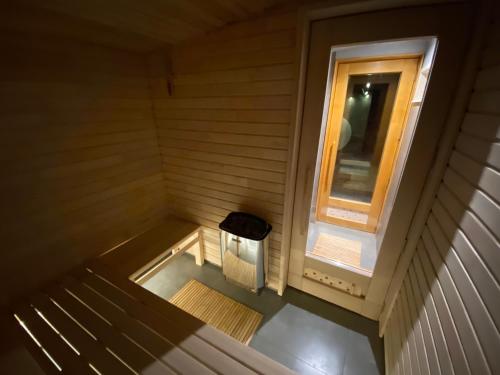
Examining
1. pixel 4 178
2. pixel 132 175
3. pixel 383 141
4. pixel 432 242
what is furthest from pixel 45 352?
pixel 383 141

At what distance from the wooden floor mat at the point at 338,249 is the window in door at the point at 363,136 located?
0.26m

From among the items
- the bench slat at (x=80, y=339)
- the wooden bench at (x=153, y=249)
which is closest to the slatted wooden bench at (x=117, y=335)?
the bench slat at (x=80, y=339)

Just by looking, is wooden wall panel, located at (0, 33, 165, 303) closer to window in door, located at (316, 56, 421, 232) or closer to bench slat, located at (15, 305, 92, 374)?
bench slat, located at (15, 305, 92, 374)

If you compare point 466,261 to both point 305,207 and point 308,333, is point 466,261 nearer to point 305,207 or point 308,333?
point 305,207

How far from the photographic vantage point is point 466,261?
29.3 inches

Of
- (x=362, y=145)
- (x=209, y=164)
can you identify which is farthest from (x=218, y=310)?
(x=362, y=145)

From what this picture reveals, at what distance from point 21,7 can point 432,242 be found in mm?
2357

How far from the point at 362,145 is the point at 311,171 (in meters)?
0.82

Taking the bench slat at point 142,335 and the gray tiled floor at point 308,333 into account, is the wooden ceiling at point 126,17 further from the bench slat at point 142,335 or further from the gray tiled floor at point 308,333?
the gray tiled floor at point 308,333

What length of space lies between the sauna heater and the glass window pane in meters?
1.03

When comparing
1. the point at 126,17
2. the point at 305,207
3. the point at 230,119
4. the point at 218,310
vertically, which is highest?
the point at 126,17

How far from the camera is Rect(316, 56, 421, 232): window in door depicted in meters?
1.67

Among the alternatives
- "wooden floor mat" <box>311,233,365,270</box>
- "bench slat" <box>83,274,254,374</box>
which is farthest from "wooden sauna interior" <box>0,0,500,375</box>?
"wooden floor mat" <box>311,233,365,270</box>

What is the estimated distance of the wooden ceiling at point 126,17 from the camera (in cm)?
99
